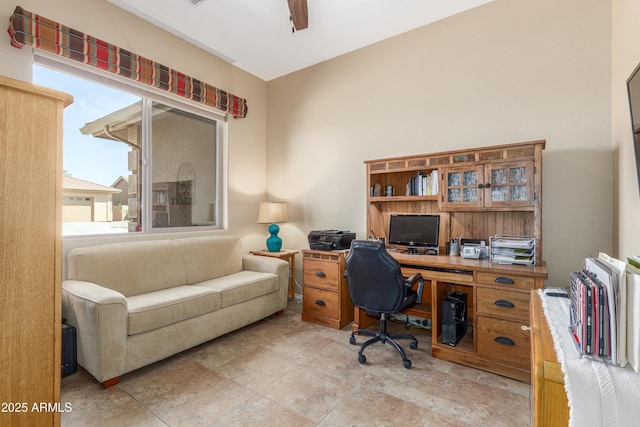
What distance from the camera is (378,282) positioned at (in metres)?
2.26

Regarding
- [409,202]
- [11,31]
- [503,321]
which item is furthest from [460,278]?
[11,31]

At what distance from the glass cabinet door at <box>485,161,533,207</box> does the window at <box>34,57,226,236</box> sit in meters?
2.99

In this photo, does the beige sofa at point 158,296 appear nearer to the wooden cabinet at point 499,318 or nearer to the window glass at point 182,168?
the window glass at point 182,168

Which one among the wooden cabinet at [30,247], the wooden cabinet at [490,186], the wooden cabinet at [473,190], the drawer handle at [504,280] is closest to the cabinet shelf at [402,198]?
the wooden cabinet at [473,190]

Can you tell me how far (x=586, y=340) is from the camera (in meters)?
0.97

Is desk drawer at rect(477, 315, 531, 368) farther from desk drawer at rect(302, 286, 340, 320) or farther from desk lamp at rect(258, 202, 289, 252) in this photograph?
desk lamp at rect(258, 202, 289, 252)

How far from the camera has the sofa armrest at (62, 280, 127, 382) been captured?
190 centimetres

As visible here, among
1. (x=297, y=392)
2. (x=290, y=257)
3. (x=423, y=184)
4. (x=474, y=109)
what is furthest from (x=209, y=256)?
(x=474, y=109)

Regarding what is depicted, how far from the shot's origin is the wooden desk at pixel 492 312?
205cm

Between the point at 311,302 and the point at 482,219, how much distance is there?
1848 mm

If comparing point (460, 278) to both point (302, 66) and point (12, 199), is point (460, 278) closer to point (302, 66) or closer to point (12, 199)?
point (12, 199)

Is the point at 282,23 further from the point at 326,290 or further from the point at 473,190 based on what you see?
the point at 326,290

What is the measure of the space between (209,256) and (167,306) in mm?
940

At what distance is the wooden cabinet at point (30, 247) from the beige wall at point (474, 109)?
2.79 metres
